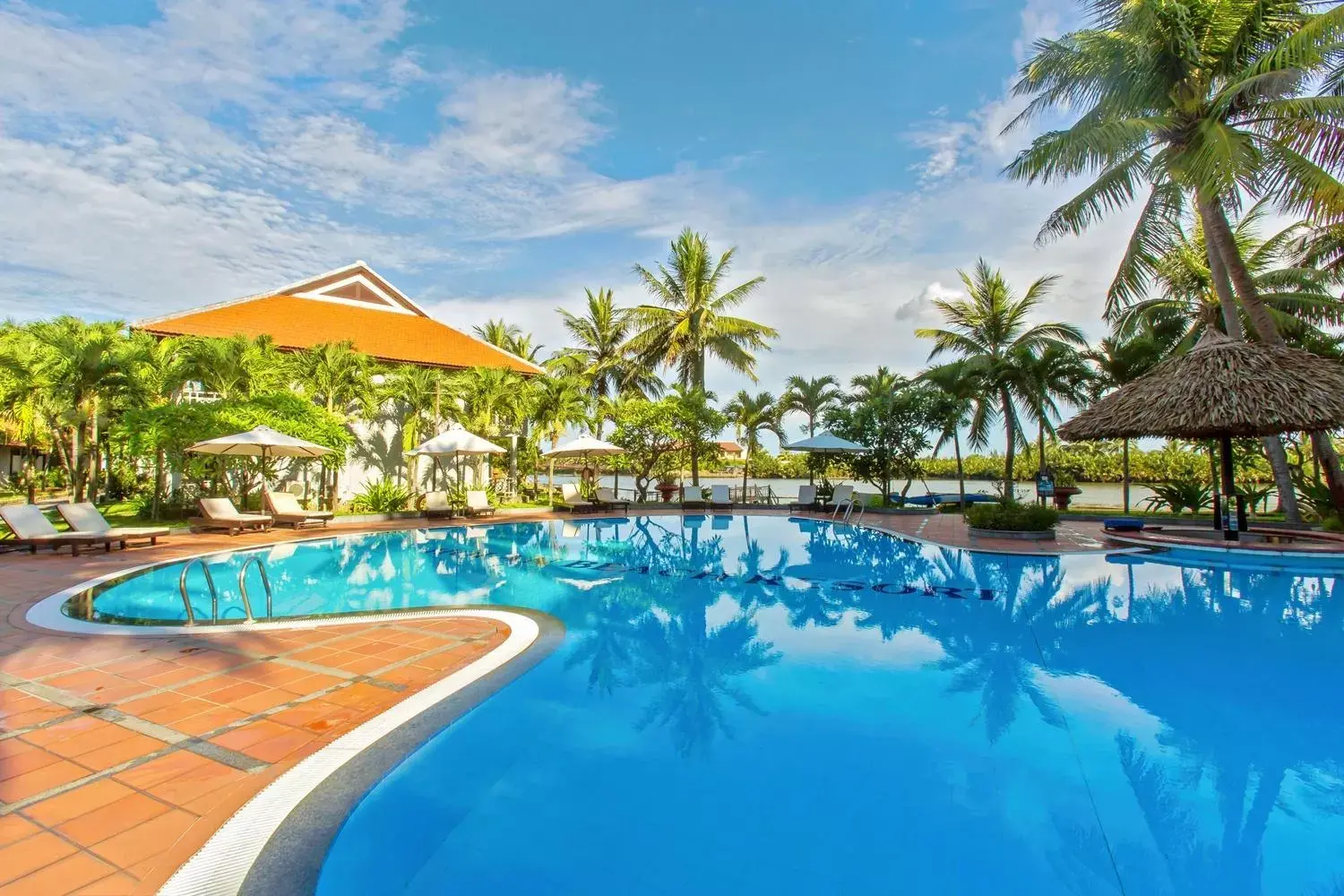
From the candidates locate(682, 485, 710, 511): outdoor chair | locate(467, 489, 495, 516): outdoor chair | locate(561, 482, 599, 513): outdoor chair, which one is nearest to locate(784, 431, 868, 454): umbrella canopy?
locate(682, 485, 710, 511): outdoor chair

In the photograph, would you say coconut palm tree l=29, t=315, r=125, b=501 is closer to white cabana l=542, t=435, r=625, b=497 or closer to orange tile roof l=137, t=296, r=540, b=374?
orange tile roof l=137, t=296, r=540, b=374

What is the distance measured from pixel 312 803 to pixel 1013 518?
14.1 m

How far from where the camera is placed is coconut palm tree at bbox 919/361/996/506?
2081 centimetres

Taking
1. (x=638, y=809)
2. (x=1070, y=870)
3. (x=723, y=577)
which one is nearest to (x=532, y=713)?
(x=638, y=809)

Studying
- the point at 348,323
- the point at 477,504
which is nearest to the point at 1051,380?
the point at 477,504

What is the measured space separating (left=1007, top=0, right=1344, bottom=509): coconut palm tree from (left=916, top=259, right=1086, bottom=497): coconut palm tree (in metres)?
6.30

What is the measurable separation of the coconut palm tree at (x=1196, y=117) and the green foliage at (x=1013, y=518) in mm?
5580

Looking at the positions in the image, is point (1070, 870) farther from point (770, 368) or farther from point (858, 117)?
point (770, 368)

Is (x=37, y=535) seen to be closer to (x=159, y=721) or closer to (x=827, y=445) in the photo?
(x=159, y=721)

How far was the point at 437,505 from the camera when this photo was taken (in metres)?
17.2

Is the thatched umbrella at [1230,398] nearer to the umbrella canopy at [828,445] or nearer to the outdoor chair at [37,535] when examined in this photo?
the umbrella canopy at [828,445]

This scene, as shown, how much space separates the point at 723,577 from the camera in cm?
1002

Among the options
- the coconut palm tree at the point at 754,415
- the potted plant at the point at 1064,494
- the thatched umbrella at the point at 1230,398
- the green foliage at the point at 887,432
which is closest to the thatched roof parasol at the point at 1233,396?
the thatched umbrella at the point at 1230,398

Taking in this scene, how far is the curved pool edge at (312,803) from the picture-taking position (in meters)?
2.46
